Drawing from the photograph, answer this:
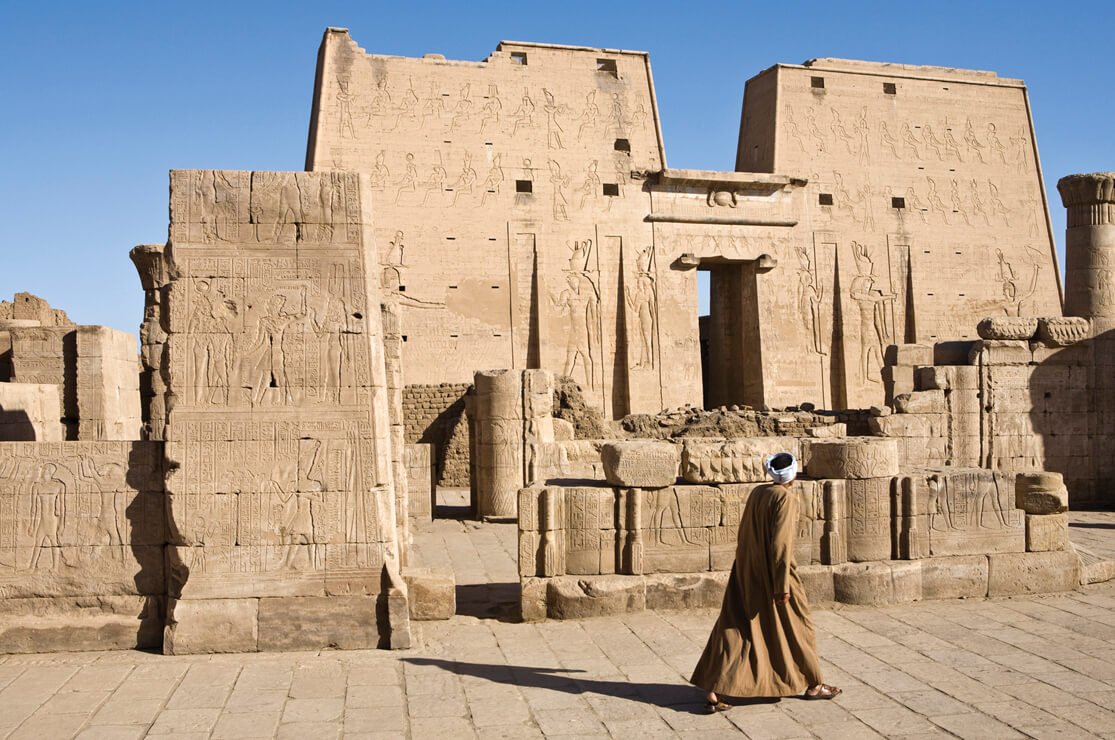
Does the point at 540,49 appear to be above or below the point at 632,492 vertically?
above

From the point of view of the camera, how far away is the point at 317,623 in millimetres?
6312

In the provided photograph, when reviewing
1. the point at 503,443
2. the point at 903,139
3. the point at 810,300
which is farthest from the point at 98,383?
the point at 903,139

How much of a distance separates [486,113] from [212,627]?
54.4 feet

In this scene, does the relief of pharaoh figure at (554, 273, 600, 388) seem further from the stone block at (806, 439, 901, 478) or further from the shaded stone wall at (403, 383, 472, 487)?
the stone block at (806, 439, 901, 478)

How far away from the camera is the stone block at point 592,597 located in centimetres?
723

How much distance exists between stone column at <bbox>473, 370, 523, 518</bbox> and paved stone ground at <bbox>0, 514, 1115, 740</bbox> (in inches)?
232

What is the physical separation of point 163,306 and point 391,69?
51.1ft

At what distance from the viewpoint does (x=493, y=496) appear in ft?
43.5

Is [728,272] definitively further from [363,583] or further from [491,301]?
[363,583]

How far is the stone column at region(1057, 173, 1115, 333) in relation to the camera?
14.8m

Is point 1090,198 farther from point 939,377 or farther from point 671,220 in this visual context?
point 671,220

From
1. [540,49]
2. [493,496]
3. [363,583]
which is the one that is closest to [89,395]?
[493,496]

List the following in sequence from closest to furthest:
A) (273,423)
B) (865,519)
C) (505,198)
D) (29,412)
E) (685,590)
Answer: (273,423)
(685,590)
(865,519)
(29,412)
(505,198)

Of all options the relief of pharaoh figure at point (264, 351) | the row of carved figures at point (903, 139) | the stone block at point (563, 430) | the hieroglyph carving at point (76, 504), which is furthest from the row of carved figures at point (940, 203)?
the hieroglyph carving at point (76, 504)
